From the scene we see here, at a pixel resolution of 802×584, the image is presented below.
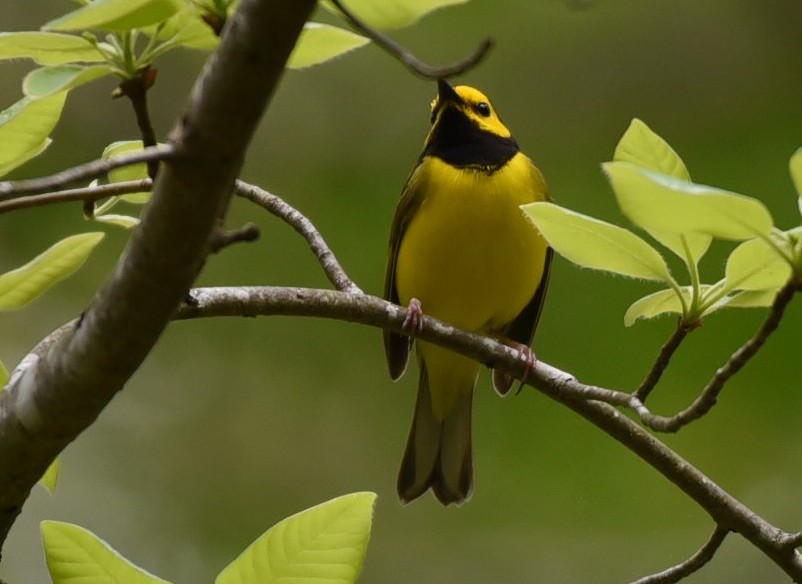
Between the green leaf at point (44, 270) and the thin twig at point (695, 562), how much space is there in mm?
1128

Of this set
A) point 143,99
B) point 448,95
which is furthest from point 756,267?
point 448,95

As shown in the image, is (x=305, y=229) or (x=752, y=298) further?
(x=305, y=229)

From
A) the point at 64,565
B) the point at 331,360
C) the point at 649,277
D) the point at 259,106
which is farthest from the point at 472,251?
the point at 331,360

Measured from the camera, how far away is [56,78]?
1.54 m

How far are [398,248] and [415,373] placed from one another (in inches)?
101

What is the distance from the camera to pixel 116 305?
138cm

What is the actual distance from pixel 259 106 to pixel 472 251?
227 cm

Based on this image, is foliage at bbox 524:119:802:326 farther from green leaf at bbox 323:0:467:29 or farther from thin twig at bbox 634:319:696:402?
green leaf at bbox 323:0:467:29

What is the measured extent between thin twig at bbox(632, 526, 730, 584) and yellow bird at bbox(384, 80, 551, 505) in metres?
1.18

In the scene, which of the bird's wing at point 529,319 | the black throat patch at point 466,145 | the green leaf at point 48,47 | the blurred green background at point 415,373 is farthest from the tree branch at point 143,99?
the blurred green background at point 415,373

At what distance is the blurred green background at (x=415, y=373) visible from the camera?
4.44 metres

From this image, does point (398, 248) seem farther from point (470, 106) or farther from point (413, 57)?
point (413, 57)

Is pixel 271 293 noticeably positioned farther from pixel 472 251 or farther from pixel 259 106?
pixel 472 251

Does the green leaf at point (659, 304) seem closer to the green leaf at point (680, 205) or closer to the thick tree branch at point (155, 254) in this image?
the green leaf at point (680, 205)
